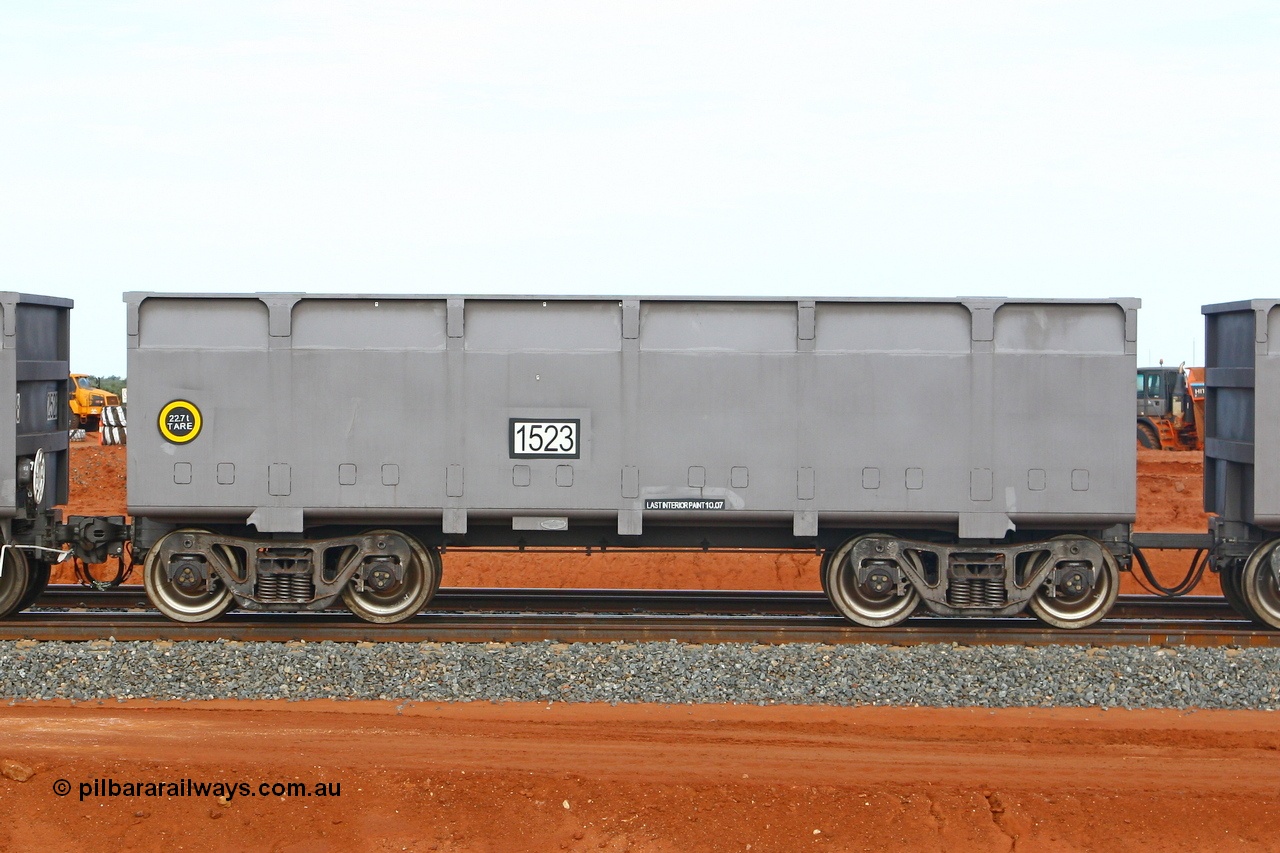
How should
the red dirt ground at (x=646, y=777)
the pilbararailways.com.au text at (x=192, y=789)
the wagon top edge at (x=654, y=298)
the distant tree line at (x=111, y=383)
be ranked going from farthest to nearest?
the distant tree line at (x=111, y=383) → the wagon top edge at (x=654, y=298) → the pilbararailways.com.au text at (x=192, y=789) → the red dirt ground at (x=646, y=777)

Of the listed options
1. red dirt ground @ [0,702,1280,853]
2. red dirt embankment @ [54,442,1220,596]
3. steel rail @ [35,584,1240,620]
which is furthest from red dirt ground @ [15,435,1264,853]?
red dirt embankment @ [54,442,1220,596]

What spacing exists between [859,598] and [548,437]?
11.8 ft

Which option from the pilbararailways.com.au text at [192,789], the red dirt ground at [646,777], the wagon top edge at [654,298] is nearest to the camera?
the red dirt ground at [646,777]

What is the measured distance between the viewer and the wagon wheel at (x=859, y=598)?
458 inches

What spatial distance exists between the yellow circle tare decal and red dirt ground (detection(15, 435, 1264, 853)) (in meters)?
2.74

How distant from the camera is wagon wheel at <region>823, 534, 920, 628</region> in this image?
1162 centimetres

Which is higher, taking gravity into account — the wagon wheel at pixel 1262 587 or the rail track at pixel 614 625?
the wagon wheel at pixel 1262 587

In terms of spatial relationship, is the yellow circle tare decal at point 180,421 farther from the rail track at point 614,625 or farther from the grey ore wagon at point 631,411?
the rail track at point 614,625

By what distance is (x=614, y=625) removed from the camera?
11.7 m

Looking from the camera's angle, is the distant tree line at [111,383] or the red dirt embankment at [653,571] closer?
the red dirt embankment at [653,571]

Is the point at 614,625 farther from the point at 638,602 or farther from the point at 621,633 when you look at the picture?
the point at 638,602

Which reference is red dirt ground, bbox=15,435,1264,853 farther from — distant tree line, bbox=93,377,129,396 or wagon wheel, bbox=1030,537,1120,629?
distant tree line, bbox=93,377,129,396

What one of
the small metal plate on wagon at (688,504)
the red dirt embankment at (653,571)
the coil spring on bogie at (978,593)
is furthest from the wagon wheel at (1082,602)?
the red dirt embankment at (653,571)

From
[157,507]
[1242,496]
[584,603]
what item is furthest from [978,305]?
[157,507]
